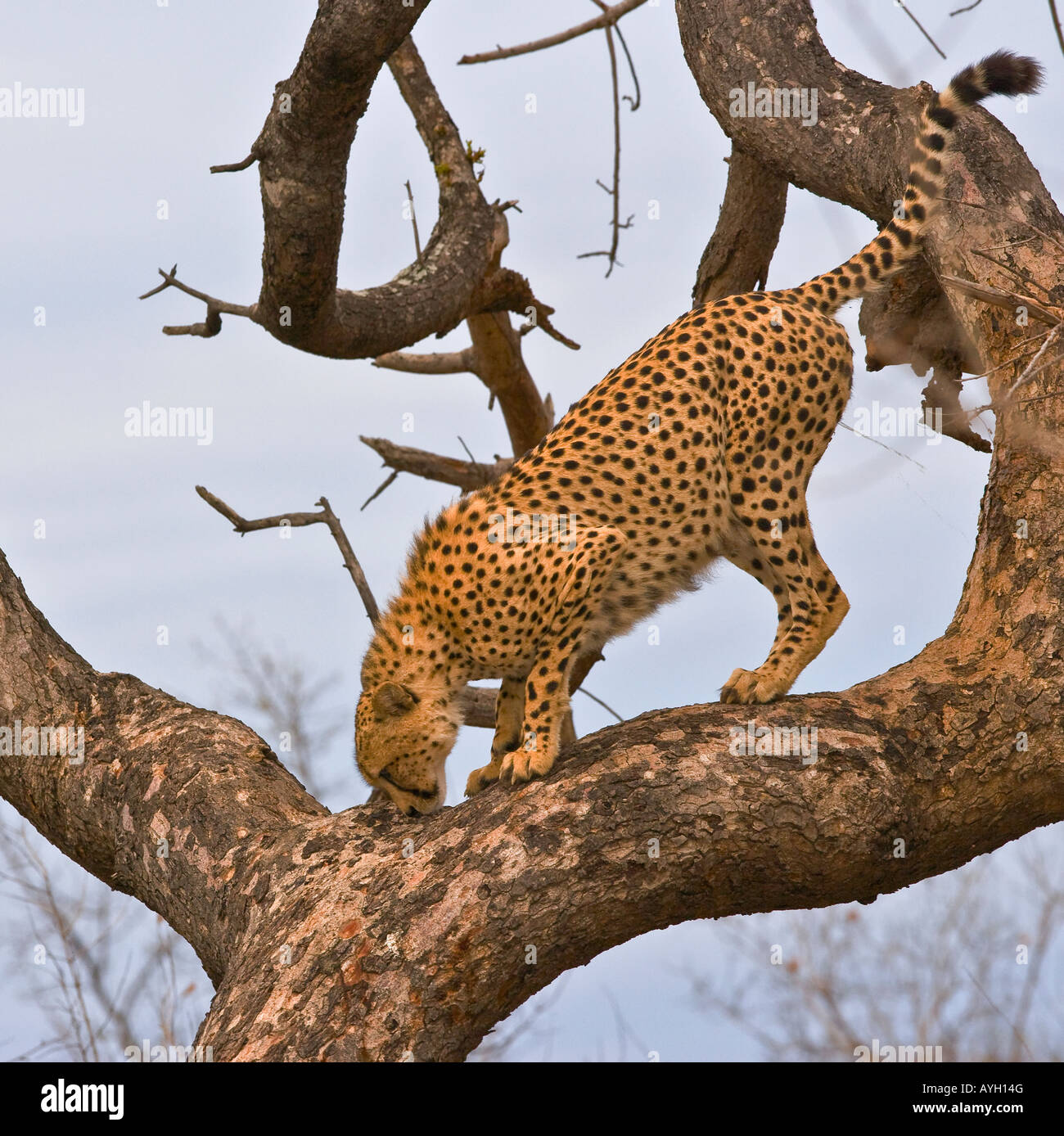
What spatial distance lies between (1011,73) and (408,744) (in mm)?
3721

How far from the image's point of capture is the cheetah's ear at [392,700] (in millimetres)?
5363

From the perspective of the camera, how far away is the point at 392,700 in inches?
213

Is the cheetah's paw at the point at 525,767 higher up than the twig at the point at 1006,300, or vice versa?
the twig at the point at 1006,300

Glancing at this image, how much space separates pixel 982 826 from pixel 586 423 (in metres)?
2.15

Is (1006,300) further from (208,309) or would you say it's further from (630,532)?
(208,309)

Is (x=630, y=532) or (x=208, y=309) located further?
(x=208, y=309)

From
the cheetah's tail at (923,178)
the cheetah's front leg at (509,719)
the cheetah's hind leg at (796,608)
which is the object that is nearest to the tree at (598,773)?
the cheetah's tail at (923,178)

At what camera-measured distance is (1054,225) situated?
19.4 ft

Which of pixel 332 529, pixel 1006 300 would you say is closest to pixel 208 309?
pixel 332 529

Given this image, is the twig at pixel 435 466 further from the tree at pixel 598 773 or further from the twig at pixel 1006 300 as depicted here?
the twig at pixel 1006 300

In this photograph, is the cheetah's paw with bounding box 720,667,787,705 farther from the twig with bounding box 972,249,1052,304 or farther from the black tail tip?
the black tail tip

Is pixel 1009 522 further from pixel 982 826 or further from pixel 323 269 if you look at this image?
pixel 323 269

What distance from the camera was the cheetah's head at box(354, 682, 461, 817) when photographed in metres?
5.43

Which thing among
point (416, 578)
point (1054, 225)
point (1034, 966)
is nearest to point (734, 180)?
point (1054, 225)
